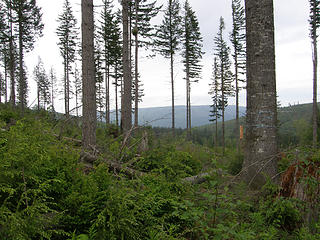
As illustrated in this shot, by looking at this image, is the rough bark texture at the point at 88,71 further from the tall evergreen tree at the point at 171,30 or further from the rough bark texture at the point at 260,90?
the tall evergreen tree at the point at 171,30

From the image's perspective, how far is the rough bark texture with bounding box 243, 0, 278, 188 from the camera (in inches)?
164

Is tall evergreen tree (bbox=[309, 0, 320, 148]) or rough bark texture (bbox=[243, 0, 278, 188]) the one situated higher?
tall evergreen tree (bbox=[309, 0, 320, 148])

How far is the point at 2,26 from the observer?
71.7ft

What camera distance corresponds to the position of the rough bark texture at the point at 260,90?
13.7 feet

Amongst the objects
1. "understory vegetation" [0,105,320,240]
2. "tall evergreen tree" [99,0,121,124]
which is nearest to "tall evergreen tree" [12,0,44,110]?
"tall evergreen tree" [99,0,121,124]

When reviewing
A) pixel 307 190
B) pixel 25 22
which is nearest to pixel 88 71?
pixel 307 190

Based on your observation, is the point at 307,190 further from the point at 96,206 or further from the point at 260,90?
the point at 96,206

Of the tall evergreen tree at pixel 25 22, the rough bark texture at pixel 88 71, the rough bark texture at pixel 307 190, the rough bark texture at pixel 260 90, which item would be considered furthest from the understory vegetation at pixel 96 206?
the tall evergreen tree at pixel 25 22

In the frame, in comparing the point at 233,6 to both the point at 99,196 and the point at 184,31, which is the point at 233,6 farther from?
the point at 99,196

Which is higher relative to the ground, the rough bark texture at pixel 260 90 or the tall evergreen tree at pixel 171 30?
the tall evergreen tree at pixel 171 30

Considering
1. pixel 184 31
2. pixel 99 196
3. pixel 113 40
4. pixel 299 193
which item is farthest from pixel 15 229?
pixel 184 31

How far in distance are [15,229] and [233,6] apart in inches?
1194

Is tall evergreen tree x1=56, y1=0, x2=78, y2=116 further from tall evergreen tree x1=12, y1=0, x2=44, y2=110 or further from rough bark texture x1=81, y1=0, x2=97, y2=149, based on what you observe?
rough bark texture x1=81, y1=0, x2=97, y2=149

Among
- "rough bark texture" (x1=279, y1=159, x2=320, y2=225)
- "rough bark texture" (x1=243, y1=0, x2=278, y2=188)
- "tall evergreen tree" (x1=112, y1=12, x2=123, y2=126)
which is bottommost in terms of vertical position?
"rough bark texture" (x1=279, y1=159, x2=320, y2=225)
